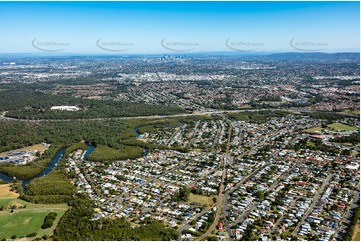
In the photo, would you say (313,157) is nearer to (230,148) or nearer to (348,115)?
(230,148)

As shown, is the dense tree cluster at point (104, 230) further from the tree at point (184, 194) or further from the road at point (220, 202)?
the tree at point (184, 194)

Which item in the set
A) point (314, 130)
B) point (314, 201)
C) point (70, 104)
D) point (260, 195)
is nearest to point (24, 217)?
point (260, 195)

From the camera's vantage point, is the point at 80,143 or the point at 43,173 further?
the point at 80,143

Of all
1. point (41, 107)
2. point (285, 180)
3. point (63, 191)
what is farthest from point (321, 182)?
point (41, 107)

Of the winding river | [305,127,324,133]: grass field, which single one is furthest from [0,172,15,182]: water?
[305,127,324,133]: grass field

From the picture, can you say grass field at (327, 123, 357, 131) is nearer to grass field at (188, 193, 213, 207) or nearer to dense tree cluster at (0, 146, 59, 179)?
grass field at (188, 193, 213, 207)

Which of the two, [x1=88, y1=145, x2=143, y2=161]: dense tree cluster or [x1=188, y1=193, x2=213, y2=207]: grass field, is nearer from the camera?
[x1=188, y1=193, x2=213, y2=207]: grass field

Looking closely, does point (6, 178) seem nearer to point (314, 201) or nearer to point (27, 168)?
point (27, 168)
